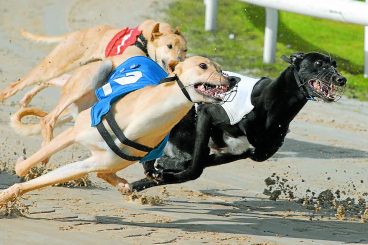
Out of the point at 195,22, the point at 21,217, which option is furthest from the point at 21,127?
the point at 195,22

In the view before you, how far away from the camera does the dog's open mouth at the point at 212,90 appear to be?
17.4 feet

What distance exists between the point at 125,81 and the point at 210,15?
6356 mm

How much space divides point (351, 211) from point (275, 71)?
4034 mm

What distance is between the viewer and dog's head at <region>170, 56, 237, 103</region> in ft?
17.5

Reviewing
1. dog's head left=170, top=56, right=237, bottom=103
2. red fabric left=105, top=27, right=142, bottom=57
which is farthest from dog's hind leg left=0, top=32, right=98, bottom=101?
dog's head left=170, top=56, right=237, bottom=103

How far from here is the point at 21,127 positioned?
692cm

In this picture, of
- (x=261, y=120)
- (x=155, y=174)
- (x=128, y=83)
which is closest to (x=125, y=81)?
(x=128, y=83)

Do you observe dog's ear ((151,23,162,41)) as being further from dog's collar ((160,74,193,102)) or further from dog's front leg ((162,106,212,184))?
dog's collar ((160,74,193,102))

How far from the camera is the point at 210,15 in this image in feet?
40.2

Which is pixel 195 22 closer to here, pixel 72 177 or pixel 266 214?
pixel 266 214

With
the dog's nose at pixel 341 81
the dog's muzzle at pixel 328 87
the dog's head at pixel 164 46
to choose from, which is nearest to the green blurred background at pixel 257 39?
the dog's head at pixel 164 46

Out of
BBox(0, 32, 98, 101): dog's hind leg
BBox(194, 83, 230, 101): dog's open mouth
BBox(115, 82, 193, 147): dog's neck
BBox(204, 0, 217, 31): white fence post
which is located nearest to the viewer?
BBox(194, 83, 230, 101): dog's open mouth

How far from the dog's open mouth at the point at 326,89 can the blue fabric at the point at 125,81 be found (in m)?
0.84

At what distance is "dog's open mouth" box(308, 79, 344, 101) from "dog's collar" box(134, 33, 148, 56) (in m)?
1.21
